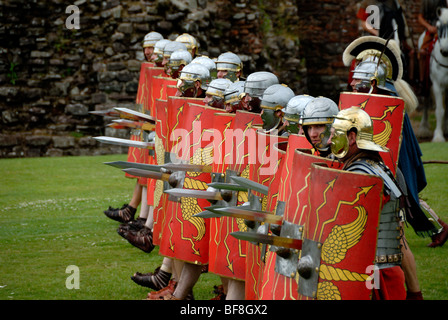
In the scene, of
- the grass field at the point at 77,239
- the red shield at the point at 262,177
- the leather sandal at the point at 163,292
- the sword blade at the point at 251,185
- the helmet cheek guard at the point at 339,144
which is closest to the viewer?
the helmet cheek guard at the point at 339,144

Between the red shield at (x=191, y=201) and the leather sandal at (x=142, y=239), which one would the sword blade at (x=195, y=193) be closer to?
the red shield at (x=191, y=201)

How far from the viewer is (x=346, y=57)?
23.4 feet

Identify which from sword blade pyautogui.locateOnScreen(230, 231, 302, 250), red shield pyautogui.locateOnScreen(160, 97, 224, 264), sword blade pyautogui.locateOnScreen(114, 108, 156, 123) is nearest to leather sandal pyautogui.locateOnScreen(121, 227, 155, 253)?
sword blade pyautogui.locateOnScreen(114, 108, 156, 123)

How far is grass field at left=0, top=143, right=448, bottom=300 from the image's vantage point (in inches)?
274

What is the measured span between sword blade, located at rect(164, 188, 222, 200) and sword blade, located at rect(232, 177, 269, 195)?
86 cm

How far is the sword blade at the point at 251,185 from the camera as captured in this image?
469cm

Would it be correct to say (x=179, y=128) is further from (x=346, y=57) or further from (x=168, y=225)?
(x=346, y=57)

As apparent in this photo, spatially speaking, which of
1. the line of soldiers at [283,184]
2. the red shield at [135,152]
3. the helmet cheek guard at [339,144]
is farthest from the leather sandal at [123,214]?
the helmet cheek guard at [339,144]

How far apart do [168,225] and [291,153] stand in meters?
1.90

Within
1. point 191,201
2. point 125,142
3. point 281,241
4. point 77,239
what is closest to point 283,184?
point 281,241

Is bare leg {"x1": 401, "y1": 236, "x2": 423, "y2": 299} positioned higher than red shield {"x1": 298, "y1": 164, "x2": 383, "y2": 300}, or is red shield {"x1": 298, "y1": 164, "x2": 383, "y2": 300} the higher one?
red shield {"x1": 298, "y1": 164, "x2": 383, "y2": 300}

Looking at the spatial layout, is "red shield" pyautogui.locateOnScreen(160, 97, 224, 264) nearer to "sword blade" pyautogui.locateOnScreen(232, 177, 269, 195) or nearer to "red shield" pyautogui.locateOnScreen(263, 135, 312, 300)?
"sword blade" pyautogui.locateOnScreen(232, 177, 269, 195)
